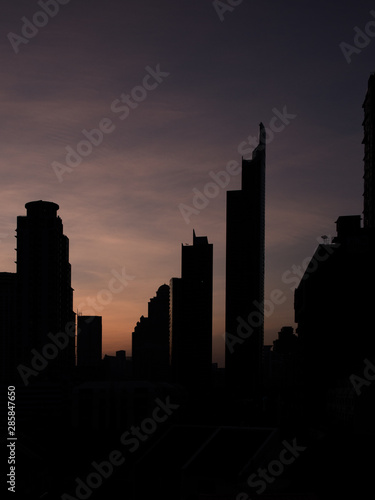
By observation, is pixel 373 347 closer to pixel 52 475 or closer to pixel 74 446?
pixel 74 446

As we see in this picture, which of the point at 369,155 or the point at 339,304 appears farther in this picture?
the point at 369,155

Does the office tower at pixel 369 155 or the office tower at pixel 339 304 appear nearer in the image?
the office tower at pixel 339 304

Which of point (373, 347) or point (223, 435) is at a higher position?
point (373, 347)

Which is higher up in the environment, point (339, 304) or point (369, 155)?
point (369, 155)

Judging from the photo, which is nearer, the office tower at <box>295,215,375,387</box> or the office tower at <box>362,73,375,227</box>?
the office tower at <box>295,215,375,387</box>

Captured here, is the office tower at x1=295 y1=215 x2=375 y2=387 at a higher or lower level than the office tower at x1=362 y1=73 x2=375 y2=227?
lower

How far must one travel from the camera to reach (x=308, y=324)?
9481cm

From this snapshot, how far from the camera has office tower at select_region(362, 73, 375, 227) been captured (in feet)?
382

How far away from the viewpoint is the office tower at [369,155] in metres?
117

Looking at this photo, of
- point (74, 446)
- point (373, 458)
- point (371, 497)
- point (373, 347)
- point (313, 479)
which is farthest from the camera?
point (373, 347)

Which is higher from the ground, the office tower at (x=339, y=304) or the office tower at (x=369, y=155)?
the office tower at (x=369, y=155)

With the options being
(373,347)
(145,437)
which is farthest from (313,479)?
(373,347)

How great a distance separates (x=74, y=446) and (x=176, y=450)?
38.5m

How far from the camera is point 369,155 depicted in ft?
400
